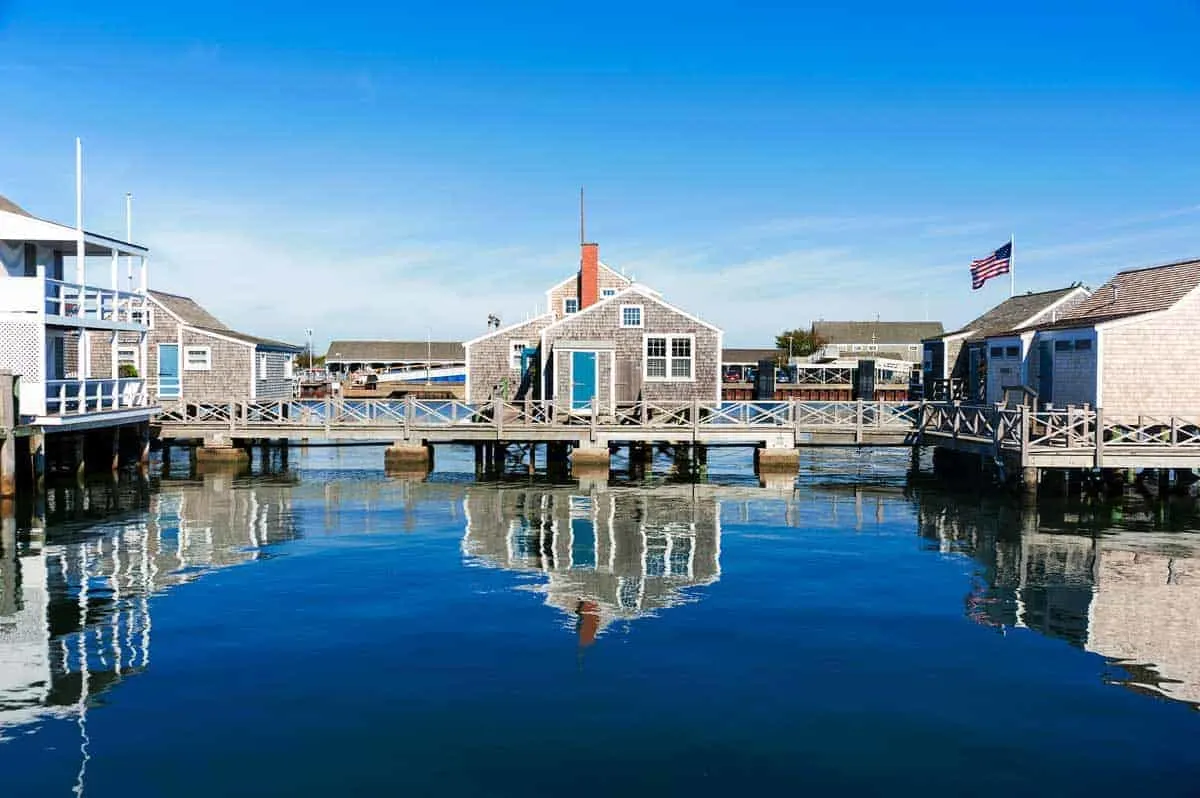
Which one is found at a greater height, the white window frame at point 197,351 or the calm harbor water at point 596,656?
the white window frame at point 197,351

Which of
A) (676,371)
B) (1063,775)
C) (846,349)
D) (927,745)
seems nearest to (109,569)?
(927,745)

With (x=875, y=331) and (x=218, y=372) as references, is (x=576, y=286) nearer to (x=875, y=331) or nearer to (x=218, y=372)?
(x=218, y=372)

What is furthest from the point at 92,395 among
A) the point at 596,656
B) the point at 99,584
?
the point at 596,656

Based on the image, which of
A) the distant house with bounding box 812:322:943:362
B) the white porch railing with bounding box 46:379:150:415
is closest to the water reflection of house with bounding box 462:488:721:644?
the white porch railing with bounding box 46:379:150:415

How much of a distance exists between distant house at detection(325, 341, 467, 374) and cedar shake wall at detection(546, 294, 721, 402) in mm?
57241

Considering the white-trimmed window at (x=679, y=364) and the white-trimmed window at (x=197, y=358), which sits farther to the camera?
the white-trimmed window at (x=197, y=358)

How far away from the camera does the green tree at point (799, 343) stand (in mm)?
101062

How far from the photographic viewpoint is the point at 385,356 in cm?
9775

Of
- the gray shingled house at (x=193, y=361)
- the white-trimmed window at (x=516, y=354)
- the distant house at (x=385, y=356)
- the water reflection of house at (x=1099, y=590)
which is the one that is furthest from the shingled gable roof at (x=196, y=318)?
the distant house at (x=385, y=356)

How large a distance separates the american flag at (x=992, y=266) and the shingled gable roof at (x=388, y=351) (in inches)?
2374

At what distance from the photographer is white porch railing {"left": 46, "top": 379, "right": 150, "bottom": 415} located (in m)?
27.7

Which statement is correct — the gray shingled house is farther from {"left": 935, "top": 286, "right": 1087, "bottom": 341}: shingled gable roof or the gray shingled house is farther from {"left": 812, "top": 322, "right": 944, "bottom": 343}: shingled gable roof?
{"left": 812, "top": 322, "right": 944, "bottom": 343}: shingled gable roof

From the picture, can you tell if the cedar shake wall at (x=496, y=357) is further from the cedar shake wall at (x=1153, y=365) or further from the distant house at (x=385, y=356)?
the distant house at (x=385, y=356)

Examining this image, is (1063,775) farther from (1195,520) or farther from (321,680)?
(1195,520)
